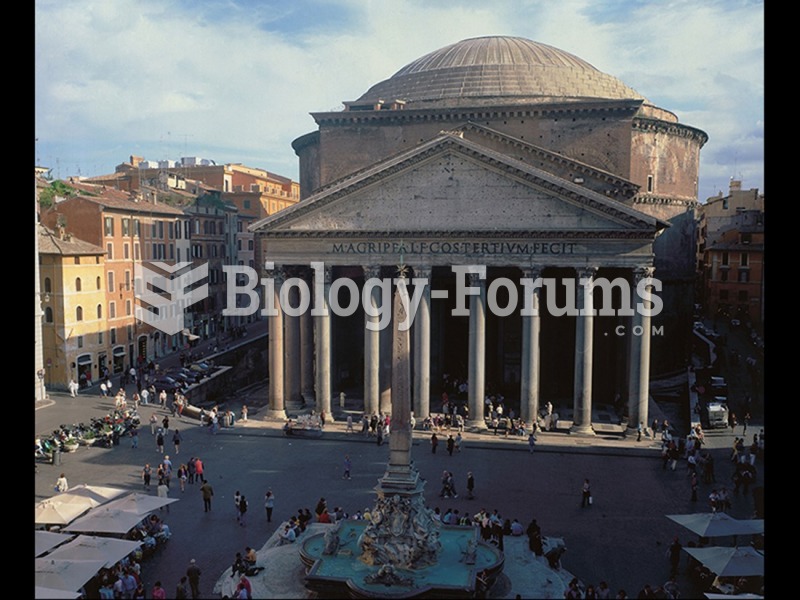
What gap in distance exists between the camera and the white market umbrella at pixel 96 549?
1473cm

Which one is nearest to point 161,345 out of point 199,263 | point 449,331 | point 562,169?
point 199,263

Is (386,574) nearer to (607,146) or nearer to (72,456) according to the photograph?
(72,456)

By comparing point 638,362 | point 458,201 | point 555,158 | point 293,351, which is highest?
point 555,158

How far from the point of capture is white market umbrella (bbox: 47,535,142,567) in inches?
580

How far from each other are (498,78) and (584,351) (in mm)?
18598

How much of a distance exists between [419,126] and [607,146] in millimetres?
9102

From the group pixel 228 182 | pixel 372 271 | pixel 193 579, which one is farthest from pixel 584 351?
Answer: pixel 228 182

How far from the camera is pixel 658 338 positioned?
→ 39.3 m

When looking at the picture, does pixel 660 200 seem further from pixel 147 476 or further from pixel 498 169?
pixel 147 476

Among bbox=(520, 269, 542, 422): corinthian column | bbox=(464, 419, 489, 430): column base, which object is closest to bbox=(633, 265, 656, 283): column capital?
bbox=(520, 269, 542, 422): corinthian column

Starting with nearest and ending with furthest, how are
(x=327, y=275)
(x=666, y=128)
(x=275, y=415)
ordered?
(x=327, y=275) < (x=275, y=415) < (x=666, y=128)

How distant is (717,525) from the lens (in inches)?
652

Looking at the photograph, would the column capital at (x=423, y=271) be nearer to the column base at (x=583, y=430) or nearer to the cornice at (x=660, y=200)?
the column base at (x=583, y=430)

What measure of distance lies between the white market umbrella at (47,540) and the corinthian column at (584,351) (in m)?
18.8
